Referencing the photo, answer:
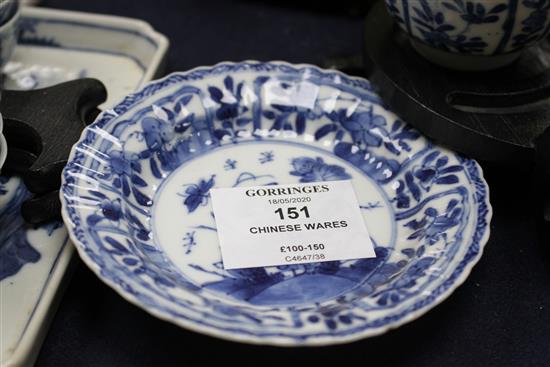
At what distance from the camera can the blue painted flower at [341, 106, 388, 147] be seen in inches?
25.5

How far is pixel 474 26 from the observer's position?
0.57 meters

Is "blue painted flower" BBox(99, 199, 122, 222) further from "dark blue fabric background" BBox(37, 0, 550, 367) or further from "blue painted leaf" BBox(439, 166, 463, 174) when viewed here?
"blue painted leaf" BBox(439, 166, 463, 174)

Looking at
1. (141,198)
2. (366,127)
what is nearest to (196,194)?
(141,198)

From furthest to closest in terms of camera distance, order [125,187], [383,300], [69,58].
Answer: [69,58] < [125,187] < [383,300]

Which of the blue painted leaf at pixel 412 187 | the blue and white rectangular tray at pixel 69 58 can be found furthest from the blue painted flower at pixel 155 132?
the blue painted leaf at pixel 412 187

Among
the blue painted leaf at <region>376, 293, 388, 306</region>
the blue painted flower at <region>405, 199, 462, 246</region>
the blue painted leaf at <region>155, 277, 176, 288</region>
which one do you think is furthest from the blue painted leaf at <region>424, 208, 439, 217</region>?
the blue painted leaf at <region>155, 277, 176, 288</region>

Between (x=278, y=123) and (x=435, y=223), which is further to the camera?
(x=278, y=123)

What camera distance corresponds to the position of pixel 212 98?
0.67 m

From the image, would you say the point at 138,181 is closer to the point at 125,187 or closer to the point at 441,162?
the point at 125,187

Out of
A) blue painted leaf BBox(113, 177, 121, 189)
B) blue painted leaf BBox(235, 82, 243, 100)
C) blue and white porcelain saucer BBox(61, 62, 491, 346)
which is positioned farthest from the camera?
blue painted leaf BBox(235, 82, 243, 100)

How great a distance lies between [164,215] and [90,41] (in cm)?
33

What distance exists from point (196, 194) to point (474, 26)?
26 centimetres

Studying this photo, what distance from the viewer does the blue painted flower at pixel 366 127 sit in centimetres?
65

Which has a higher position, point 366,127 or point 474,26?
point 474,26
